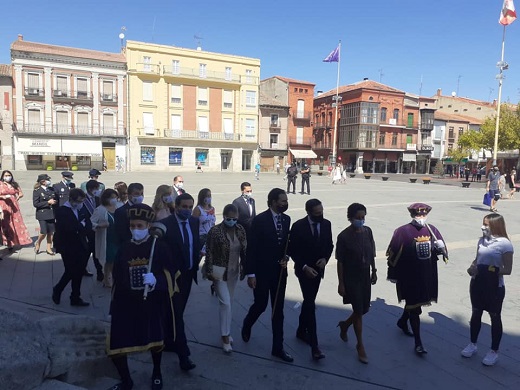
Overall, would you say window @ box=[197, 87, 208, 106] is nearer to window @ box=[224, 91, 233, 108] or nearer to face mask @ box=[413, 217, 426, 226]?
window @ box=[224, 91, 233, 108]

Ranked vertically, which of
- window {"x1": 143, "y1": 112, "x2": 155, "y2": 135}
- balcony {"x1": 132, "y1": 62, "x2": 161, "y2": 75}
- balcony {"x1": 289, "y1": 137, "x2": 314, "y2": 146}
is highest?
balcony {"x1": 132, "y1": 62, "x2": 161, "y2": 75}

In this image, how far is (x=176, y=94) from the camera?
45375mm

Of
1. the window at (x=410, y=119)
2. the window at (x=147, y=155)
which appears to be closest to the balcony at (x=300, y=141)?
the window at (x=410, y=119)

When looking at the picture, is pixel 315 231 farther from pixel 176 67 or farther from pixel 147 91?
pixel 176 67

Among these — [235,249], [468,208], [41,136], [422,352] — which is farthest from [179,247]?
[41,136]

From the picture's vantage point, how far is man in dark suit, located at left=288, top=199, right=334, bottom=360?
418 cm

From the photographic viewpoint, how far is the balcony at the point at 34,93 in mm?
39281

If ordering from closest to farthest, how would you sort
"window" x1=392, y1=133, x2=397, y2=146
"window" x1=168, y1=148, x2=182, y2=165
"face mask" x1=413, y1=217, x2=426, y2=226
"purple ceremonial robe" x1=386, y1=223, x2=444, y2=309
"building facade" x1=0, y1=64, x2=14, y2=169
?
1. "purple ceremonial robe" x1=386, y1=223, x2=444, y2=309
2. "face mask" x1=413, y1=217, x2=426, y2=226
3. "building facade" x1=0, y1=64, x2=14, y2=169
4. "window" x1=168, y1=148, x2=182, y2=165
5. "window" x1=392, y1=133, x2=397, y2=146

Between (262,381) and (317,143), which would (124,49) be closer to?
(317,143)

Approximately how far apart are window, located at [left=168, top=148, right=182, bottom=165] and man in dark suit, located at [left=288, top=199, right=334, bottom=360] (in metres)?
42.8

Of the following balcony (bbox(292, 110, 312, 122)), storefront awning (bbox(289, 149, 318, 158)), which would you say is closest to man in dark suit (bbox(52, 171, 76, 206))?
storefront awning (bbox(289, 149, 318, 158))

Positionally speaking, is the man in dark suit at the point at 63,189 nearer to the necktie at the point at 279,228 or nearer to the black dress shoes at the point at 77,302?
the black dress shoes at the point at 77,302

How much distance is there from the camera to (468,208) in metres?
16.6

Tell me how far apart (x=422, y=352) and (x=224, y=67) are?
46.4 meters
